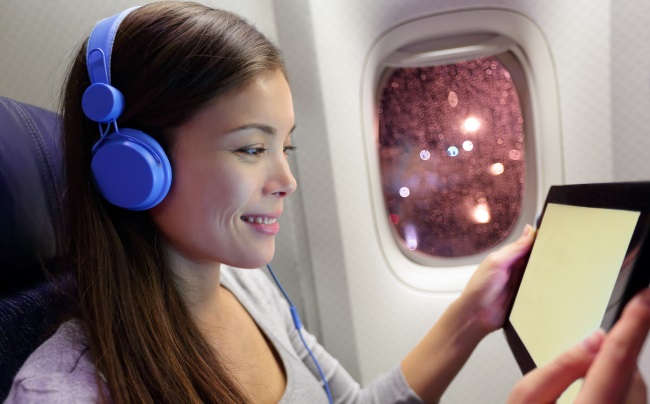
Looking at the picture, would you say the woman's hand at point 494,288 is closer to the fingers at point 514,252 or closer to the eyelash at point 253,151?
the fingers at point 514,252

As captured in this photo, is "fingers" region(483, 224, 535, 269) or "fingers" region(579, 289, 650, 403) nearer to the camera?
"fingers" region(579, 289, 650, 403)

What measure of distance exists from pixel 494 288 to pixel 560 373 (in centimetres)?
56

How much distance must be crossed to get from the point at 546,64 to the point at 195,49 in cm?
110

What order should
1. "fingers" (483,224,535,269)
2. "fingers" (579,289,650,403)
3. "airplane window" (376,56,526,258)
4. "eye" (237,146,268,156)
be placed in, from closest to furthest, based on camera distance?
1. "fingers" (579,289,650,403)
2. "eye" (237,146,268,156)
3. "fingers" (483,224,535,269)
4. "airplane window" (376,56,526,258)

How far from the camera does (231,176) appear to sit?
0.88 m

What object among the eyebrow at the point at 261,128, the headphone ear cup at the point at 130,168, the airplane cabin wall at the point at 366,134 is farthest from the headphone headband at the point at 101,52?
the airplane cabin wall at the point at 366,134

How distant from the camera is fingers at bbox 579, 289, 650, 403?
450mm

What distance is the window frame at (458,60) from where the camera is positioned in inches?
58.9

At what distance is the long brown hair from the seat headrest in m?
0.12

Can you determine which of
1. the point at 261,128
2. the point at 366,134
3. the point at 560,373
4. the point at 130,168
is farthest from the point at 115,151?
the point at 366,134

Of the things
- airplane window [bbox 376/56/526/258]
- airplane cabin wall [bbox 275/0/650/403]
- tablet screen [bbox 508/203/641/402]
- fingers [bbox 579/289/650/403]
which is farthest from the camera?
airplane window [bbox 376/56/526/258]

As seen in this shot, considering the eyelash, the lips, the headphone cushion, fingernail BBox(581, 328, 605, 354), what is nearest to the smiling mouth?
the lips

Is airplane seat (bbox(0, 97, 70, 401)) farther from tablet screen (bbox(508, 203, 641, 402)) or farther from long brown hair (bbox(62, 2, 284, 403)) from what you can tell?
tablet screen (bbox(508, 203, 641, 402))

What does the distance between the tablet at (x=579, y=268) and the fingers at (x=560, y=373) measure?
7cm
